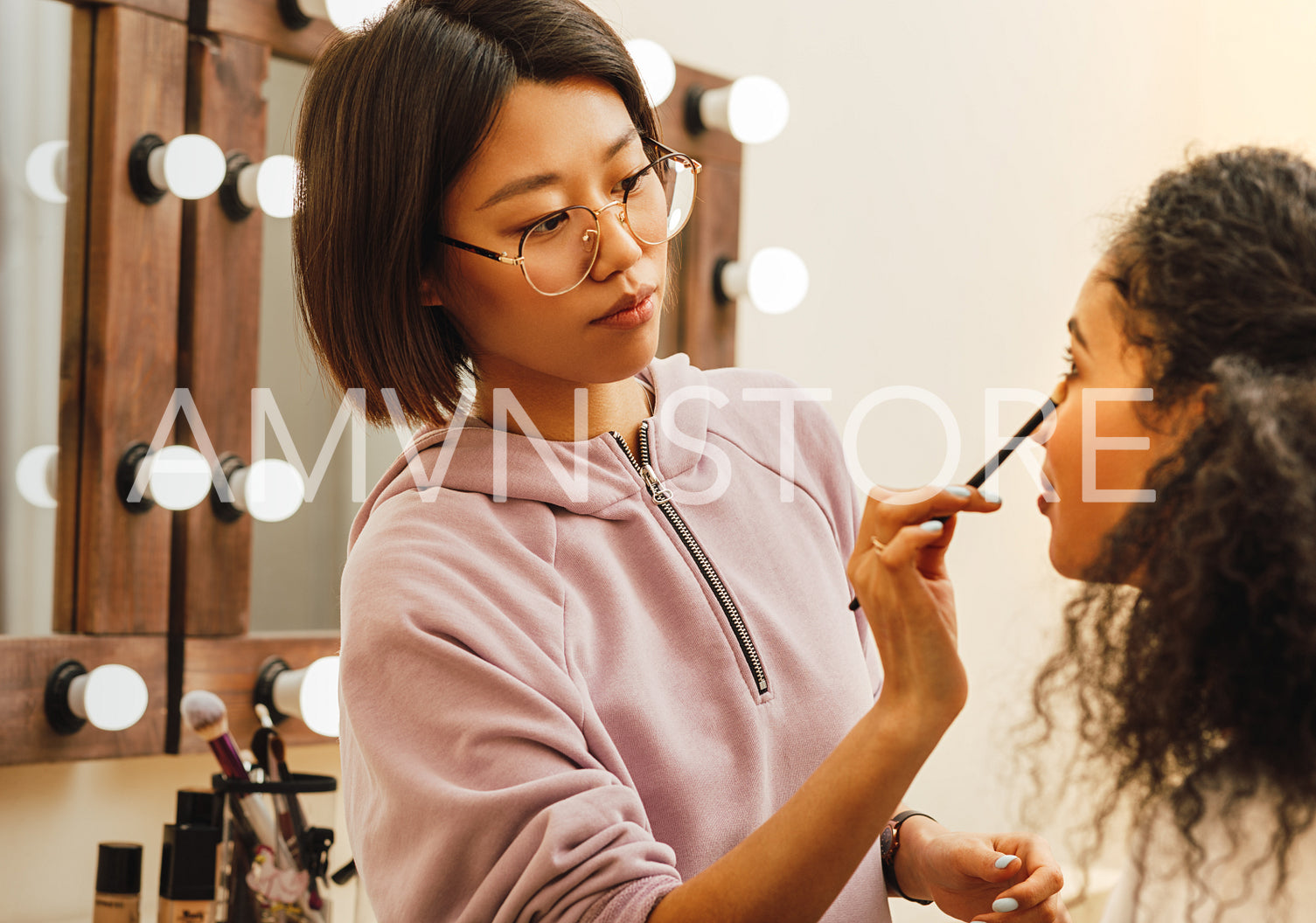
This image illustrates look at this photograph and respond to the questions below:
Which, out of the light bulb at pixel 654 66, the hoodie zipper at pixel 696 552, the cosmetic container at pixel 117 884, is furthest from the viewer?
the light bulb at pixel 654 66

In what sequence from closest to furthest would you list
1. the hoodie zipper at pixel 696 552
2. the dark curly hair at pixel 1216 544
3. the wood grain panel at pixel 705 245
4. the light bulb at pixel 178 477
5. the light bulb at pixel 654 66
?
1. the dark curly hair at pixel 1216 544
2. the hoodie zipper at pixel 696 552
3. the light bulb at pixel 178 477
4. the light bulb at pixel 654 66
5. the wood grain panel at pixel 705 245

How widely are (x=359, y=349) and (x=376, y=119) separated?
13cm

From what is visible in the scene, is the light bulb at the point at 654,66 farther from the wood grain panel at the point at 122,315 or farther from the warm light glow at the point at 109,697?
the warm light glow at the point at 109,697

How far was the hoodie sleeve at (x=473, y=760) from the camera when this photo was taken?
60cm

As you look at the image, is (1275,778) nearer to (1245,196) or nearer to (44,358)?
(1245,196)

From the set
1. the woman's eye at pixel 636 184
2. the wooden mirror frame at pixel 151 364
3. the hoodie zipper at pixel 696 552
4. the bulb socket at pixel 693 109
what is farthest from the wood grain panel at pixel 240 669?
the bulb socket at pixel 693 109

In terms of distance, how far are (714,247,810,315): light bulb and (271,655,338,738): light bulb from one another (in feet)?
1.92

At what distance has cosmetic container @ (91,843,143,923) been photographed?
2.84ft

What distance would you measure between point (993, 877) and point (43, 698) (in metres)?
0.68

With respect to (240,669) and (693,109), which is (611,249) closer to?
(240,669)

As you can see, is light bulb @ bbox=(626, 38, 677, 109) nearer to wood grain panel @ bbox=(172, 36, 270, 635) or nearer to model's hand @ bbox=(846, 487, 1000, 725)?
wood grain panel @ bbox=(172, 36, 270, 635)

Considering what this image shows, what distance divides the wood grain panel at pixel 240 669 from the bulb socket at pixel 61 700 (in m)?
0.08

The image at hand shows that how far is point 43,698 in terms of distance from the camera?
0.92m

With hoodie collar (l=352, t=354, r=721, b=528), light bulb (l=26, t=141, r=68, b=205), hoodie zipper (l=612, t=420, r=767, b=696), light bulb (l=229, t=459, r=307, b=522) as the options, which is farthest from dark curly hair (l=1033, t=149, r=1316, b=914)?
light bulb (l=26, t=141, r=68, b=205)
